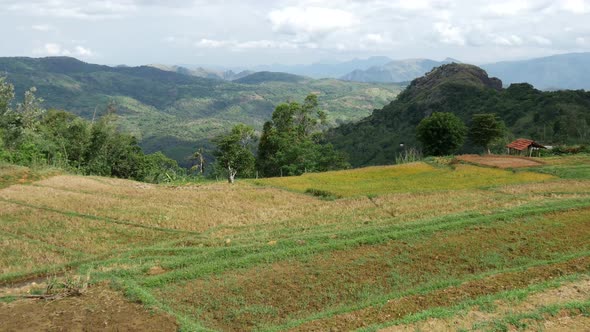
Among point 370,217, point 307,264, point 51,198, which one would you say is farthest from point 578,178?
Answer: point 51,198

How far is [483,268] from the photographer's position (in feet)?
55.5

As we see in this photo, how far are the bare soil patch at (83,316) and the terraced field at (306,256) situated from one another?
0.06 meters

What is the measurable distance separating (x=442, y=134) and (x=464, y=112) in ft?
185

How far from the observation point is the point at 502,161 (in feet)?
148

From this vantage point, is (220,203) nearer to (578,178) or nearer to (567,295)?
(567,295)

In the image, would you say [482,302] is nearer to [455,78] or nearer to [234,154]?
[234,154]

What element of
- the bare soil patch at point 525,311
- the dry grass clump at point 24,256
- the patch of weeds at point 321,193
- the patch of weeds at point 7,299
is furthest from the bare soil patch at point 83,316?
the patch of weeds at point 321,193

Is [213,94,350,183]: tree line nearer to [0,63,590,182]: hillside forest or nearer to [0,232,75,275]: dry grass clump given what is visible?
[0,63,590,182]: hillside forest

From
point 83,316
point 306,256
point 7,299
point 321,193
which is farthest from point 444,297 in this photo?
point 321,193

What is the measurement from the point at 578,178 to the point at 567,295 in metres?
25.9

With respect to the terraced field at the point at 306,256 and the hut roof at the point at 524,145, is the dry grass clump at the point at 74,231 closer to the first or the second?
the terraced field at the point at 306,256

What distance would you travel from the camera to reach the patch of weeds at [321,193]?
33297 millimetres

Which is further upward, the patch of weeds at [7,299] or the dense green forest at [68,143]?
the dense green forest at [68,143]

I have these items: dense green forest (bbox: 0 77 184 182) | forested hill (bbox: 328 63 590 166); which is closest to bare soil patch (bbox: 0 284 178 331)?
dense green forest (bbox: 0 77 184 182)
